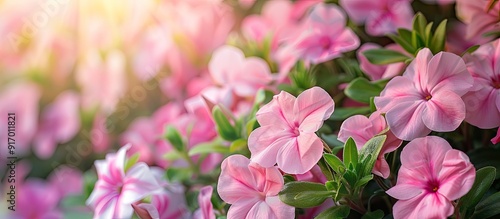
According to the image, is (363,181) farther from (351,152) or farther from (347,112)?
(347,112)

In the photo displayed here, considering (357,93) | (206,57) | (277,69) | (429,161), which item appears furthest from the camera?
(206,57)

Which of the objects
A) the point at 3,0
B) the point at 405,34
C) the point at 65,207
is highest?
the point at 3,0

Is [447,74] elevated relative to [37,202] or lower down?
elevated

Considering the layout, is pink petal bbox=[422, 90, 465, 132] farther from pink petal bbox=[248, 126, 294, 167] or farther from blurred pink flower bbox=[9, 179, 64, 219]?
blurred pink flower bbox=[9, 179, 64, 219]

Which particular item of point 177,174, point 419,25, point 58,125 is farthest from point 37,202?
Answer: point 419,25

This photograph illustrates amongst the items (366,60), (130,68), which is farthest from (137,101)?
(366,60)

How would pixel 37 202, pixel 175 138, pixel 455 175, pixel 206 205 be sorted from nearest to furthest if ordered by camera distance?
1. pixel 455 175
2. pixel 206 205
3. pixel 175 138
4. pixel 37 202

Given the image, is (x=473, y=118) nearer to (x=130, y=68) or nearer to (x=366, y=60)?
(x=366, y=60)

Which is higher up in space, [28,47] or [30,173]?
[28,47]
